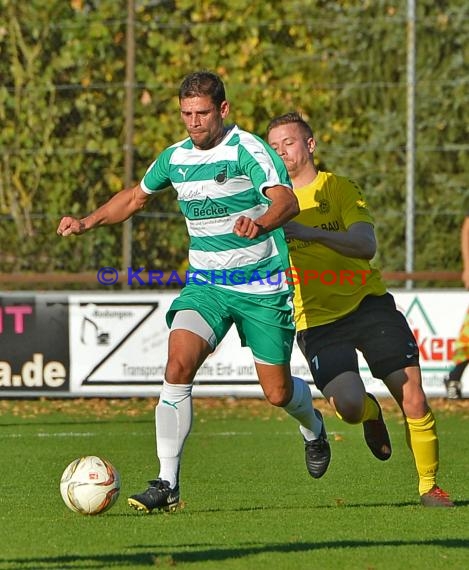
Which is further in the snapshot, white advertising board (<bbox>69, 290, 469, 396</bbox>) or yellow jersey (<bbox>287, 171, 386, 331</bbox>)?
white advertising board (<bbox>69, 290, 469, 396</bbox>)

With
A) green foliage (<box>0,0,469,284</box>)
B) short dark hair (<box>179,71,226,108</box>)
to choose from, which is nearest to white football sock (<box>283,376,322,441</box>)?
short dark hair (<box>179,71,226,108</box>)

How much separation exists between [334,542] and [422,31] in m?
11.4

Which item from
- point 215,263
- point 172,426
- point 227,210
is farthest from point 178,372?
point 227,210

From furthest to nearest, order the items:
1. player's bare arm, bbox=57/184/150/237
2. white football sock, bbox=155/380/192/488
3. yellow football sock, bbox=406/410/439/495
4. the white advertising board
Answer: the white advertising board, player's bare arm, bbox=57/184/150/237, yellow football sock, bbox=406/410/439/495, white football sock, bbox=155/380/192/488

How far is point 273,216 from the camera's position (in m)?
6.86

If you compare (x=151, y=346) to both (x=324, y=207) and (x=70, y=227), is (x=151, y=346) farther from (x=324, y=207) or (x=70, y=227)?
(x=70, y=227)

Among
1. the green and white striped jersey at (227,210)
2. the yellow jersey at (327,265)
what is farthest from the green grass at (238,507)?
the green and white striped jersey at (227,210)

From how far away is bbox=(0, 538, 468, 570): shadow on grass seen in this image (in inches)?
220

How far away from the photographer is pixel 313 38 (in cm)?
1700

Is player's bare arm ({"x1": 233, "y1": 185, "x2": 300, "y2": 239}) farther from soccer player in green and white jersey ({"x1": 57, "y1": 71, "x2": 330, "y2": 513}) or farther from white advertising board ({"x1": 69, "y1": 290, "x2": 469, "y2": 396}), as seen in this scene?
white advertising board ({"x1": 69, "y1": 290, "x2": 469, "y2": 396})

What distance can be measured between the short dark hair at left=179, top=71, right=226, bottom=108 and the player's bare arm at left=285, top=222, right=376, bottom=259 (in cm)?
75

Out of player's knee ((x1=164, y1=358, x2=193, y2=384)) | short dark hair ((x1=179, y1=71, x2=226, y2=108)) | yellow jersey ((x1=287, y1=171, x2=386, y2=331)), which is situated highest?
short dark hair ((x1=179, y1=71, x2=226, y2=108))

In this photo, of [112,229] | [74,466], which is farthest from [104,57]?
[74,466]

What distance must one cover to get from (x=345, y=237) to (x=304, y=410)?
1.18 meters
